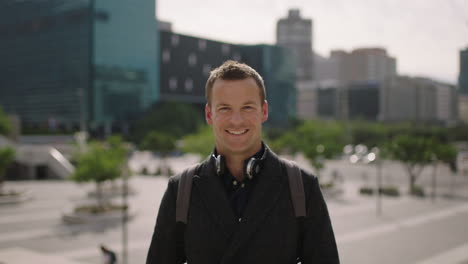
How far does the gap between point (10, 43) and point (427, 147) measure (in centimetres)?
9495

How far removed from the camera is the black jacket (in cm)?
284

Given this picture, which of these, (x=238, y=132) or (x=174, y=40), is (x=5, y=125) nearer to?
(x=174, y=40)

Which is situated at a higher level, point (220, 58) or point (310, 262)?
point (220, 58)

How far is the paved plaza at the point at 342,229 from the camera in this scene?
16.8 meters

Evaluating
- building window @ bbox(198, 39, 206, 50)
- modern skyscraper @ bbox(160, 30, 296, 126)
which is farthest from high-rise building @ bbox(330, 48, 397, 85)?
building window @ bbox(198, 39, 206, 50)

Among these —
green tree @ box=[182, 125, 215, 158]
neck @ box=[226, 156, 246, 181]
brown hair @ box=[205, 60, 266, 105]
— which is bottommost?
green tree @ box=[182, 125, 215, 158]

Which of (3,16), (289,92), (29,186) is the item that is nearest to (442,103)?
(289,92)

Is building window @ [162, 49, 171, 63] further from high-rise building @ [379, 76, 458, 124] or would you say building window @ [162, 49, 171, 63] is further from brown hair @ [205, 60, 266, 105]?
brown hair @ [205, 60, 266, 105]

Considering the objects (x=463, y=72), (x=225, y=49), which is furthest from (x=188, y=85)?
(x=463, y=72)

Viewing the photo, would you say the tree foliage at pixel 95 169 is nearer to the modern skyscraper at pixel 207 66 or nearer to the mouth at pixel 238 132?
the mouth at pixel 238 132

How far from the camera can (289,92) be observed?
114 m

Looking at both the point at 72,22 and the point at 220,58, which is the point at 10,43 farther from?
the point at 220,58

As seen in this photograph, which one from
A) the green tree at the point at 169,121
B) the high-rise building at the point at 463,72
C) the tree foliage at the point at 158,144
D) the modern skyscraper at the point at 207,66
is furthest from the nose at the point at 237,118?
the modern skyscraper at the point at 207,66

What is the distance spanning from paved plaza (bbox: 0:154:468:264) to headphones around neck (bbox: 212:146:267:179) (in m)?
13.0
